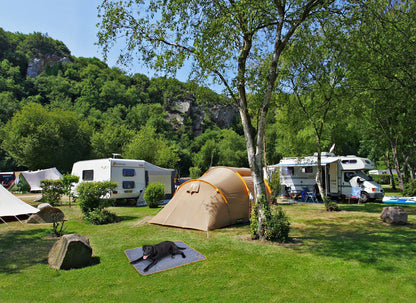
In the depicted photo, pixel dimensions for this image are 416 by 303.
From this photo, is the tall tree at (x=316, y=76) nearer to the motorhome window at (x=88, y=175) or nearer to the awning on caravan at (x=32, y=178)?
the motorhome window at (x=88, y=175)

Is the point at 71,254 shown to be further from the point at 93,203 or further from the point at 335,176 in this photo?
the point at 335,176

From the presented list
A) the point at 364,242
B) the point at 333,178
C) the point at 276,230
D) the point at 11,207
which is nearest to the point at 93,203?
the point at 11,207

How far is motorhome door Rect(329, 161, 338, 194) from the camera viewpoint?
16.1m

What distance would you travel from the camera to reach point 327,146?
2812 cm

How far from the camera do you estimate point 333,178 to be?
16.2m

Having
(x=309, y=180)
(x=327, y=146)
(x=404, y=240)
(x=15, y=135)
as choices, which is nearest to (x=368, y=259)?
(x=404, y=240)

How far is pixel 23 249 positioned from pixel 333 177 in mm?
15494

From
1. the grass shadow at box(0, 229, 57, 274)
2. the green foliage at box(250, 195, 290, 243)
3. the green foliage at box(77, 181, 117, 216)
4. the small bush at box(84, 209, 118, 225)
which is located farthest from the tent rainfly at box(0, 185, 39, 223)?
the green foliage at box(250, 195, 290, 243)

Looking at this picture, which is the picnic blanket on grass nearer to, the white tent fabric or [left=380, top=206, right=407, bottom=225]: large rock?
[left=380, top=206, right=407, bottom=225]: large rock

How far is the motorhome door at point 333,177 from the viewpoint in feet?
52.7

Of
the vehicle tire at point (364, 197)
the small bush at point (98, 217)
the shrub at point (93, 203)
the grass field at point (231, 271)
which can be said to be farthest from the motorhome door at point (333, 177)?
the small bush at point (98, 217)

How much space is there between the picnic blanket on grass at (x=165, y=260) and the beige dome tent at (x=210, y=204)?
6.94 feet

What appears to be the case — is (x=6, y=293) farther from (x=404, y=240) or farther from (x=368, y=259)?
(x=404, y=240)

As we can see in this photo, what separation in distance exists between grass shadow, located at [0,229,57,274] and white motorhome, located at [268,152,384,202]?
12.5 m
